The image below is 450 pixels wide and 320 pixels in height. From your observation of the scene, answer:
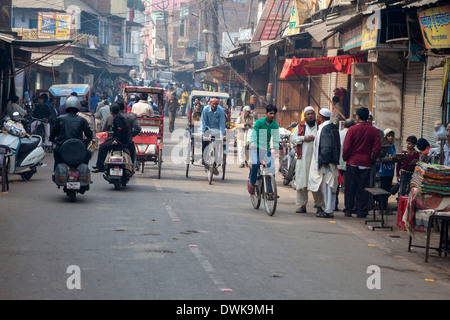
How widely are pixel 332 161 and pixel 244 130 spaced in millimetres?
9843

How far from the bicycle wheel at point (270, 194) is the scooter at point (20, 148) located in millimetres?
5716

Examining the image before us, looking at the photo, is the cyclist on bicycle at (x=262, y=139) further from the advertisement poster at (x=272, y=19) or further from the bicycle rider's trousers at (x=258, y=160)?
the advertisement poster at (x=272, y=19)

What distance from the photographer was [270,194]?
37.9ft

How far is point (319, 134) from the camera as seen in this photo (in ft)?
39.0

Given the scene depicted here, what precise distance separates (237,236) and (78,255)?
2520mm

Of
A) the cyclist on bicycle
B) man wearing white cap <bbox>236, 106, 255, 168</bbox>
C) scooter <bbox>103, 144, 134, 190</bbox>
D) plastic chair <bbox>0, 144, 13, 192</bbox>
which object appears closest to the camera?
the cyclist on bicycle

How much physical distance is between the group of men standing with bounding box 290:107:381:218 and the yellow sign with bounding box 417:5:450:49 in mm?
1877

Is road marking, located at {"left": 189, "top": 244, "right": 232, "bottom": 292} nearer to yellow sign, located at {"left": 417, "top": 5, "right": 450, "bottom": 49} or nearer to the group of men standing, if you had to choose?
the group of men standing

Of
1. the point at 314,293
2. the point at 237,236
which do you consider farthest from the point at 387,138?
the point at 314,293

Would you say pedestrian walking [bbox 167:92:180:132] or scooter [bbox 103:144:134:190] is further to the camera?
pedestrian walking [bbox 167:92:180:132]

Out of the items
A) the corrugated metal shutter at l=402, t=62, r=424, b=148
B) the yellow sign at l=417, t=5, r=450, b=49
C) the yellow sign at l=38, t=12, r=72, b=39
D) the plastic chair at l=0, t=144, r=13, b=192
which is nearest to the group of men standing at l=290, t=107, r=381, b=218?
the yellow sign at l=417, t=5, r=450, b=49

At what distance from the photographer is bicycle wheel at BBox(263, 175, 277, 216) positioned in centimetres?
1145

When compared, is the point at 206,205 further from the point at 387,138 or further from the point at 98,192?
the point at 387,138

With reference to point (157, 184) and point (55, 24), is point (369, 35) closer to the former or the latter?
point (157, 184)
